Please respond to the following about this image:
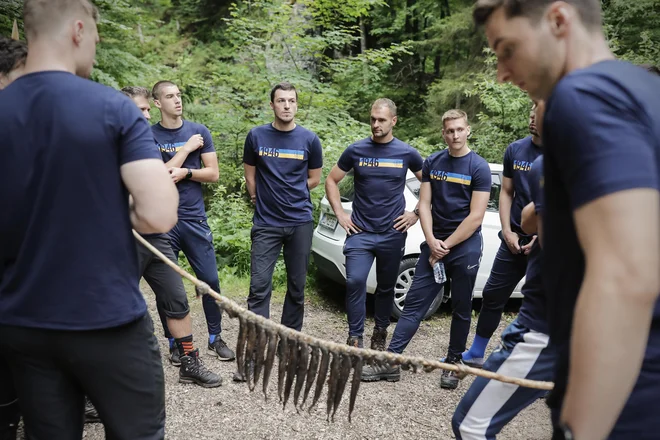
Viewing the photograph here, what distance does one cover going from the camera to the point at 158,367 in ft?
6.71

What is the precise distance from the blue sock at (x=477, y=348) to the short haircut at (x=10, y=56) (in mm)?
4217

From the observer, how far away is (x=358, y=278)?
16.0ft

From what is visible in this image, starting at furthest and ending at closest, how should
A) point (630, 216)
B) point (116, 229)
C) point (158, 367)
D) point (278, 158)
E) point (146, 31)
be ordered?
point (146, 31) → point (278, 158) → point (158, 367) → point (116, 229) → point (630, 216)

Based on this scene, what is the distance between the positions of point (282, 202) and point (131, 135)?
10.2 feet

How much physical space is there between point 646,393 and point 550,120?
2.39 ft

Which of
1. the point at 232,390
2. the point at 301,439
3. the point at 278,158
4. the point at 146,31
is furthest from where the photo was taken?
the point at 146,31

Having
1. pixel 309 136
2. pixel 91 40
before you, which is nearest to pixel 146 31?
pixel 309 136

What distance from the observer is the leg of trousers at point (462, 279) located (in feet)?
14.9

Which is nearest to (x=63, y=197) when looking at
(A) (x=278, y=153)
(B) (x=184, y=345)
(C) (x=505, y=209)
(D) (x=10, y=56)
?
(D) (x=10, y=56)

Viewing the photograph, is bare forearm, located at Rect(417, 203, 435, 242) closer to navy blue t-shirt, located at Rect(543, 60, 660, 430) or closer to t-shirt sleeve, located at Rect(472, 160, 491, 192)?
t-shirt sleeve, located at Rect(472, 160, 491, 192)

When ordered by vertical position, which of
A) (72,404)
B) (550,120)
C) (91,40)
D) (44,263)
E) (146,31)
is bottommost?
(72,404)

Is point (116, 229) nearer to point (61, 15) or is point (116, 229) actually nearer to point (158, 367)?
point (158, 367)

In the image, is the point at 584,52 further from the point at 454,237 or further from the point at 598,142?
the point at 454,237

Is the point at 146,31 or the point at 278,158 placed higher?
the point at 146,31
